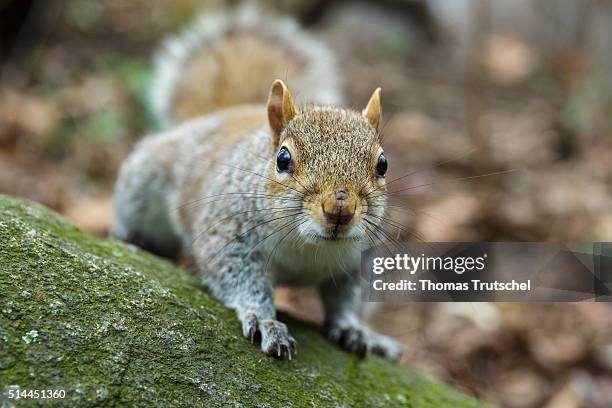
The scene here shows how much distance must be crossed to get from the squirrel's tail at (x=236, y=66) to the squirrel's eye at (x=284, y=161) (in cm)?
195

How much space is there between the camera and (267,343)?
9.22 ft

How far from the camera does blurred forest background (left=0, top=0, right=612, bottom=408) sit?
5.16 m

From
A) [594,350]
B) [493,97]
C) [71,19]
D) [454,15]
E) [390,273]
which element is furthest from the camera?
[454,15]

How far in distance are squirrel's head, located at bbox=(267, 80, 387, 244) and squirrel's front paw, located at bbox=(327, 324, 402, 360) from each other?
788 mm

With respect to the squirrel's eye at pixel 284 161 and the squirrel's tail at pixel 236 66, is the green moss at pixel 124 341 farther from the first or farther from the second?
the squirrel's tail at pixel 236 66

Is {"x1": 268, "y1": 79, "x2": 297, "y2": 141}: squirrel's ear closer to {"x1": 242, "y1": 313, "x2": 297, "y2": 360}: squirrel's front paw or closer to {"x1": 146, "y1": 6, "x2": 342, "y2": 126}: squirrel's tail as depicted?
{"x1": 242, "y1": 313, "x2": 297, "y2": 360}: squirrel's front paw

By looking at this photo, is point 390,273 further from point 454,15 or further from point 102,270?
point 454,15

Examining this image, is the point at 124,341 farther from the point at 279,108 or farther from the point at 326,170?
the point at 279,108

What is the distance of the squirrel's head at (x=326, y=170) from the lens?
2637mm

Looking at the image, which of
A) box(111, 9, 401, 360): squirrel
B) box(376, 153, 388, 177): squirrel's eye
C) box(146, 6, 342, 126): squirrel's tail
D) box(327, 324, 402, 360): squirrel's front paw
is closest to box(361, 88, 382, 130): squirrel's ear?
box(111, 9, 401, 360): squirrel

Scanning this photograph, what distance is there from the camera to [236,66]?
511 cm

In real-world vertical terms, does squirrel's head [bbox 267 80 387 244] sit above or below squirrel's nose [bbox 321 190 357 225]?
above

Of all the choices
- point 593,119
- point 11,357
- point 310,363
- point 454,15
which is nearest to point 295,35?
point 310,363

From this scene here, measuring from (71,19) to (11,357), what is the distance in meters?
7.76
